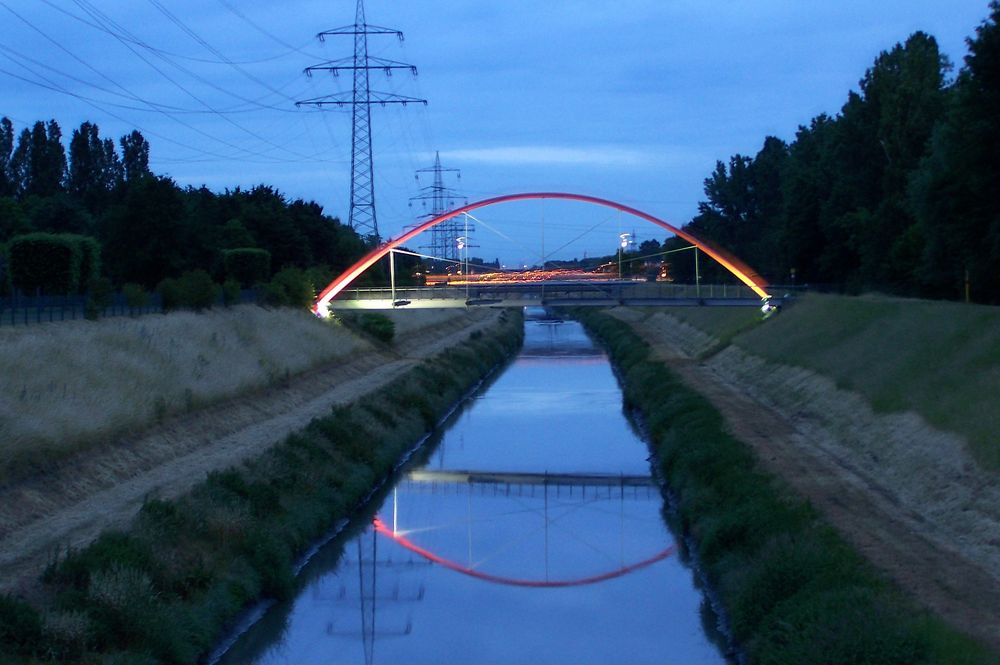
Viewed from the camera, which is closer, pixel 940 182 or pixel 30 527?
pixel 30 527

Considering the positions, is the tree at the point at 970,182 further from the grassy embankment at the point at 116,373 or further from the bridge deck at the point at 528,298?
the grassy embankment at the point at 116,373

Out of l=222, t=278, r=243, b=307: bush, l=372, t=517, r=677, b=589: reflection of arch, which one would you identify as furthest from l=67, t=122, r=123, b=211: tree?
l=372, t=517, r=677, b=589: reflection of arch

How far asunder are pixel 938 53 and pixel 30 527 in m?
56.5

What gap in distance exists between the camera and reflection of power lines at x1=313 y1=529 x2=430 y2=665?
57.6 ft

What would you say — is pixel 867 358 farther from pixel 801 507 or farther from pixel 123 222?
pixel 123 222

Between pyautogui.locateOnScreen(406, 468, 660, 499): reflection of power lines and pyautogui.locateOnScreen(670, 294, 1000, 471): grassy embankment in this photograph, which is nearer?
pyautogui.locateOnScreen(670, 294, 1000, 471): grassy embankment

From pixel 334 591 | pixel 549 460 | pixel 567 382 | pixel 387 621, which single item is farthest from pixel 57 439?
pixel 567 382

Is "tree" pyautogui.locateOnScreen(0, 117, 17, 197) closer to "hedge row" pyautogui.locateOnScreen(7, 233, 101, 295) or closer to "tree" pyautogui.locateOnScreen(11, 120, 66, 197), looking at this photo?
"tree" pyautogui.locateOnScreen(11, 120, 66, 197)

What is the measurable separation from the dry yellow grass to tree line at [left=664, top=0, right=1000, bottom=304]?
21920 mm

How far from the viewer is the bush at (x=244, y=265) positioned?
58.3 m

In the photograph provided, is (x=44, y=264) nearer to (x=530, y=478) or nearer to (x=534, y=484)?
(x=530, y=478)

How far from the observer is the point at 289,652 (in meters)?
16.3

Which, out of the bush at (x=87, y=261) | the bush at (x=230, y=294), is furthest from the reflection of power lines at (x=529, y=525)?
the bush at (x=230, y=294)

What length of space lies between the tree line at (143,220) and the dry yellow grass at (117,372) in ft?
13.6
